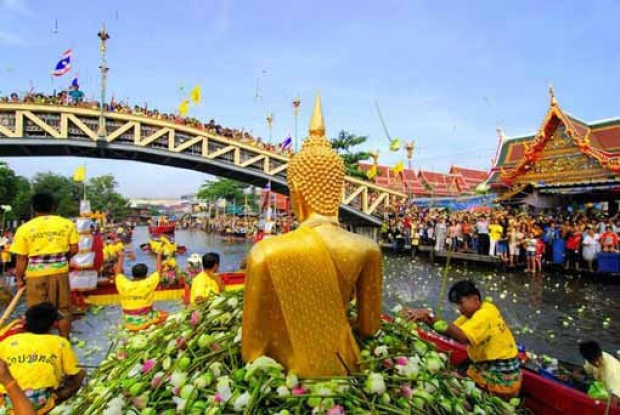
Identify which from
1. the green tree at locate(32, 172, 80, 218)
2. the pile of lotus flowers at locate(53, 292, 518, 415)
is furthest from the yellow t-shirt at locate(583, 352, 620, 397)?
the green tree at locate(32, 172, 80, 218)

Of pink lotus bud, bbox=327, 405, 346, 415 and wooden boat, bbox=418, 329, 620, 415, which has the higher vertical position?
pink lotus bud, bbox=327, 405, 346, 415

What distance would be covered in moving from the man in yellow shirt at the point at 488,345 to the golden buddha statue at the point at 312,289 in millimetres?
1496

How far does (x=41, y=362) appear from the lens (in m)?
3.12

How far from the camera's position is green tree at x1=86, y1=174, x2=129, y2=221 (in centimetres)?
7300

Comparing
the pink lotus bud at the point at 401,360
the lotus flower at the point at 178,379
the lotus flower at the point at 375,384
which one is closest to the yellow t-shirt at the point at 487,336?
the pink lotus bud at the point at 401,360

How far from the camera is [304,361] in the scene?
218 centimetres

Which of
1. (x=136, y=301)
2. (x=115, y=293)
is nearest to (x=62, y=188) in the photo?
(x=115, y=293)

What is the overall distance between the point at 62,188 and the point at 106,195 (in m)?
16.6

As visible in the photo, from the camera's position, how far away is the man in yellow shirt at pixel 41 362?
3.06 meters

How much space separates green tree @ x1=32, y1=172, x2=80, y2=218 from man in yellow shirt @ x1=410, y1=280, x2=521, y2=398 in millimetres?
58030

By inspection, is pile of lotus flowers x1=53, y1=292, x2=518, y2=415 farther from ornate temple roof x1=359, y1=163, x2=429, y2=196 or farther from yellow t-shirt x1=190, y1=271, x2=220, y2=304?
ornate temple roof x1=359, y1=163, x2=429, y2=196

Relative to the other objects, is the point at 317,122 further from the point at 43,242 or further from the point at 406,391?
the point at 43,242

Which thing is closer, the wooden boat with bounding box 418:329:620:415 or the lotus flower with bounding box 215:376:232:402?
the lotus flower with bounding box 215:376:232:402

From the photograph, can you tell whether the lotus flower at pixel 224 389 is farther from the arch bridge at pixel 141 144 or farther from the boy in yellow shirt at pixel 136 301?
the arch bridge at pixel 141 144
